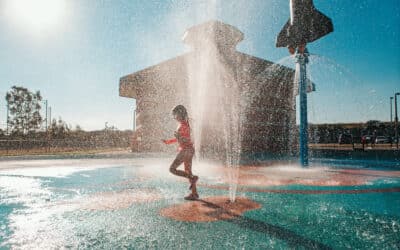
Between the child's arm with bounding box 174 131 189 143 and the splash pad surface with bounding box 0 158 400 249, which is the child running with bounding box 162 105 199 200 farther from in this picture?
the splash pad surface with bounding box 0 158 400 249

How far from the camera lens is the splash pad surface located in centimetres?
→ 281

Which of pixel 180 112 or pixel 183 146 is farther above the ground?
pixel 180 112

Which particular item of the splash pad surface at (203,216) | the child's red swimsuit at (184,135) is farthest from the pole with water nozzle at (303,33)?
the child's red swimsuit at (184,135)

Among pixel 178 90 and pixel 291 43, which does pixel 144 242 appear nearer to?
pixel 291 43

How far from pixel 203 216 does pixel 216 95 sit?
15.8 m

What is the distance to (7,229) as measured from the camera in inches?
128

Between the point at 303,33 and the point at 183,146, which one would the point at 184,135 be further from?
the point at 303,33

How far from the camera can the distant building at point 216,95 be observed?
62.6 feet

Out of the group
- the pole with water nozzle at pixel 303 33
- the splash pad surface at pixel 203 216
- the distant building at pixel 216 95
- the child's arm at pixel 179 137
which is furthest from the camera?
the distant building at pixel 216 95

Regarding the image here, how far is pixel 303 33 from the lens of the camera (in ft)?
28.7

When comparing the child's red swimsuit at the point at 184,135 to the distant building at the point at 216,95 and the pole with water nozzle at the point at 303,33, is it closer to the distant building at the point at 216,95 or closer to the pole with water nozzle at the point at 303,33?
the pole with water nozzle at the point at 303,33

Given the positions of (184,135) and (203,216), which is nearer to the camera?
(203,216)

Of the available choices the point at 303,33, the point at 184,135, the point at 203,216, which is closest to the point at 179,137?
the point at 184,135

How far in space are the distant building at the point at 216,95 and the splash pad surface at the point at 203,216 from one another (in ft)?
40.4
